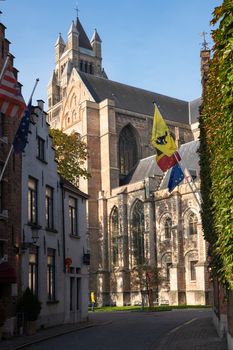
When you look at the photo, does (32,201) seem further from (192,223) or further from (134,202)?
(134,202)

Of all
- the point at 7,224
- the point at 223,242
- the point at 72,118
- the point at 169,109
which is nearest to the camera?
the point at 223,242

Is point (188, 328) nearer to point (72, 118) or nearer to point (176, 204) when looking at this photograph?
point (176, 204)

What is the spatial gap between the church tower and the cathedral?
62.7ft

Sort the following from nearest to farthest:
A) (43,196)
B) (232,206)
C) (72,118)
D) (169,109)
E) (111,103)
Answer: (232,206)
(43,196)
(111,103)
(72,118)
(169,109)

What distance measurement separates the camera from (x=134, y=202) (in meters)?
58.5

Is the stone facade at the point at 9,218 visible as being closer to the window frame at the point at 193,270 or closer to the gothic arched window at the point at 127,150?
the window frame at the point at 193,270

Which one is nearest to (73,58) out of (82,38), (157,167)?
(82,38)

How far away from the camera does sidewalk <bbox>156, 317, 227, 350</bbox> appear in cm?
1455

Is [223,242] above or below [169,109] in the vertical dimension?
below

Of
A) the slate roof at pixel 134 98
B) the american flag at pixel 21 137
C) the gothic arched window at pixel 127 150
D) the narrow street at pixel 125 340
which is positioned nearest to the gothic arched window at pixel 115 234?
the gothic arched window at pixel 127 150

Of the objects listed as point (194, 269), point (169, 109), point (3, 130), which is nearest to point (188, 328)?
point (3, 130)

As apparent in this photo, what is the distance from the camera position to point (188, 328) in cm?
2045

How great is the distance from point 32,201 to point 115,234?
125 ft

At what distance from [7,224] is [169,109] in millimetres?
57658
